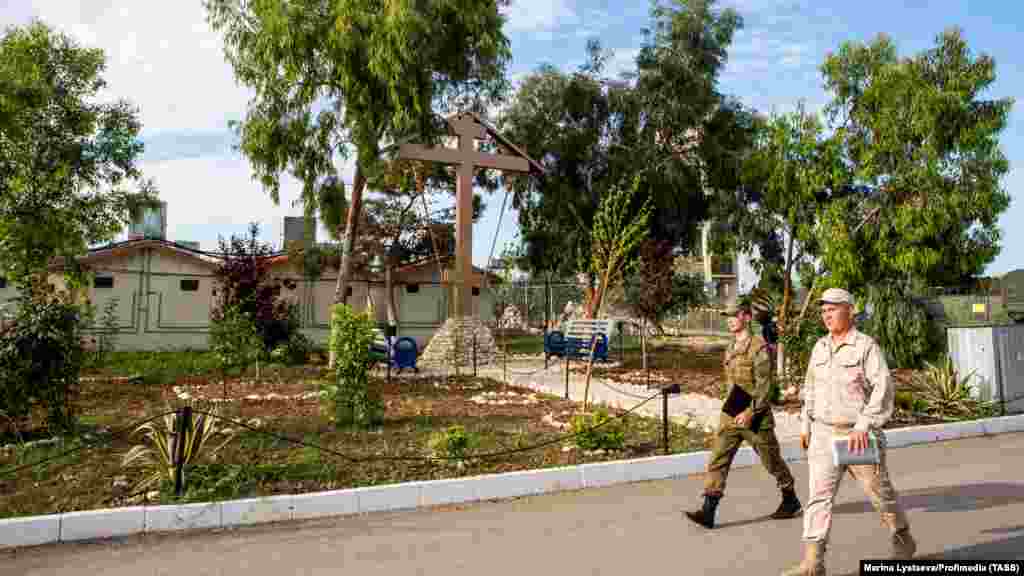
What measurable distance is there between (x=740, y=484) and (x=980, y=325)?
6.90 m

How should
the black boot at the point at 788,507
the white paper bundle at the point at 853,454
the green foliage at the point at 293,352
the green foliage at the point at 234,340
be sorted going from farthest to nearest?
the green foliage at the point at 293,352 < the green foliage at the point at 234,340 < the black boot at the point at 788,507 < the white paper bundle at the point at 853,454

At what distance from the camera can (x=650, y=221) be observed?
74.7 ft

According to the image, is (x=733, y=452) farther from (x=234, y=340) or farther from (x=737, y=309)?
(x=234, y=340)

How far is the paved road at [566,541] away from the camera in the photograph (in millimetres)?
4613

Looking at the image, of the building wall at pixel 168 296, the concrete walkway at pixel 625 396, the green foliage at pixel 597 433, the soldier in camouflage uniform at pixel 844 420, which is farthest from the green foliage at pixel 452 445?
the building wall at pixel 168 296

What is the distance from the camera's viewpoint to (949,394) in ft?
34.8

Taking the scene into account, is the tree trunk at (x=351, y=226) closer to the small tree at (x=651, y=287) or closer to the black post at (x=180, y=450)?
the small tree at (x=651, y=287)

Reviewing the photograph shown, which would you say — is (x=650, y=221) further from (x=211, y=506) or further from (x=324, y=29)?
(x=211, y=506)

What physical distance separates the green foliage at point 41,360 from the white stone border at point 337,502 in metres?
3.11

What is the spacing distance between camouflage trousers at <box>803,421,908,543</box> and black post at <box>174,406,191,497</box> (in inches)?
197

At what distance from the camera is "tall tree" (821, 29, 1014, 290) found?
43.9 ft

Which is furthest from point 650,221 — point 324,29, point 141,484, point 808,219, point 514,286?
point 141,484

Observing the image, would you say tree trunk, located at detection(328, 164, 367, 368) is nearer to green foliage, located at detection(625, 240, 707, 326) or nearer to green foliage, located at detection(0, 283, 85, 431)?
green foliage, located at detection(625, 240, 707, 326)

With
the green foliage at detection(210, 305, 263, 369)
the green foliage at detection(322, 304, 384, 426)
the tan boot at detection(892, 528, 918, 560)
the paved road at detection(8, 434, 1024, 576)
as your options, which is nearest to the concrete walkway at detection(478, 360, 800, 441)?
the paved road at detection(8, 434, 1024, 576)
